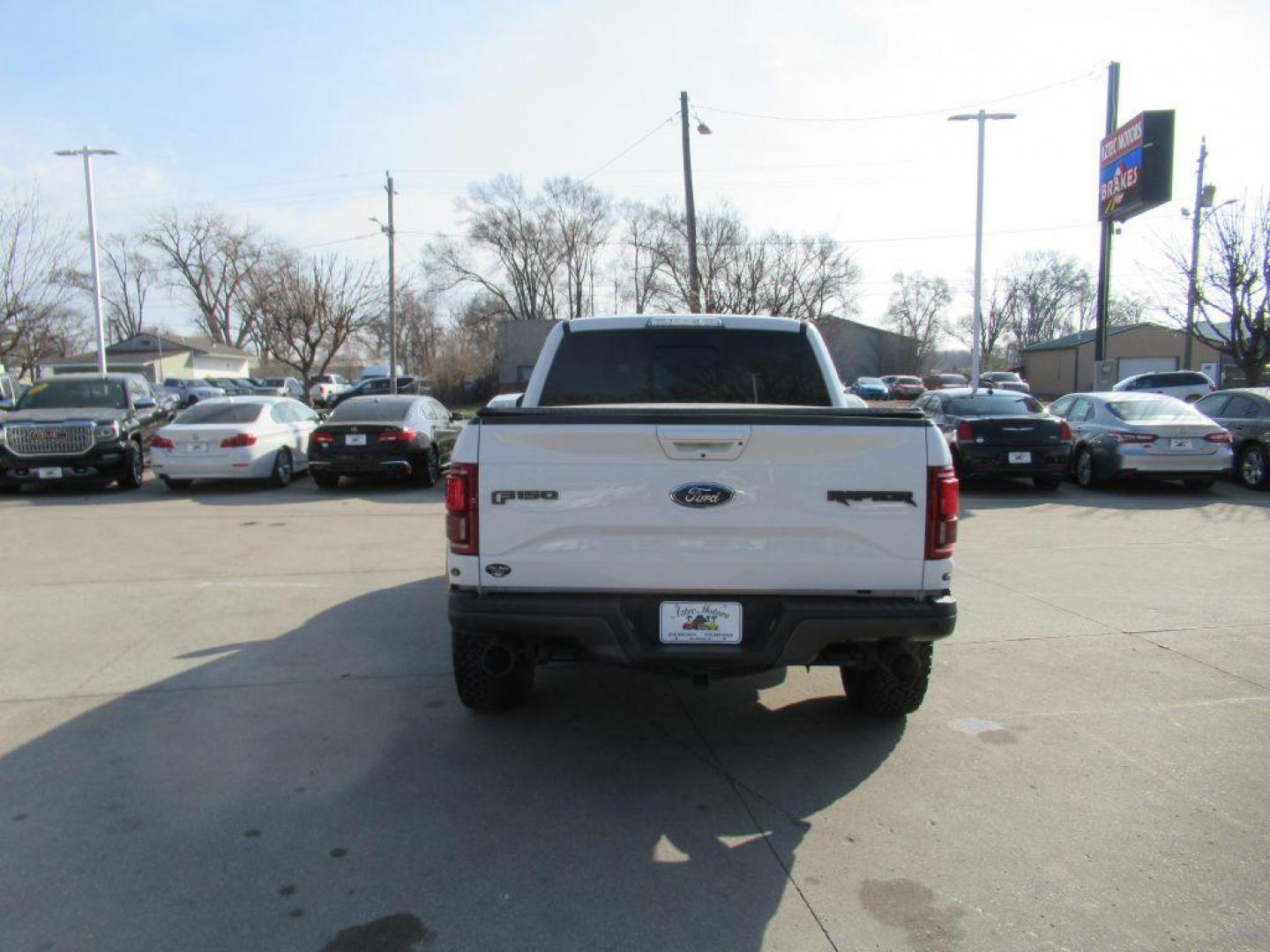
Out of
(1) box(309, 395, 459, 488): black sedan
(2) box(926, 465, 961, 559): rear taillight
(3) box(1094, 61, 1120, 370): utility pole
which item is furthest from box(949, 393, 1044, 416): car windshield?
(2) box(926, 465, 961, 559): rear taillight

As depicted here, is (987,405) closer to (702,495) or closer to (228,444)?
(702,495)

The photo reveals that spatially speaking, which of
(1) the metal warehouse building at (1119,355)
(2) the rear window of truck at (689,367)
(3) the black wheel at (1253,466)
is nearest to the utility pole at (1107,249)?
(3) the black wheel at (1253,466)

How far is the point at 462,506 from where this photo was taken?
3.40 meters

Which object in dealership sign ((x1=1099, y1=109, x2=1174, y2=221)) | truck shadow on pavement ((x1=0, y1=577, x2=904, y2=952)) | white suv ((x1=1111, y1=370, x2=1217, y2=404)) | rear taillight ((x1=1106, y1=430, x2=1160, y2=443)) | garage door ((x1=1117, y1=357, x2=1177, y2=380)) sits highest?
dealership sign ((x1=1099, y1=109, x2=1174, y2=221))

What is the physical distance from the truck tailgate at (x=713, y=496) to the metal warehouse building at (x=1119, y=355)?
5222 cm

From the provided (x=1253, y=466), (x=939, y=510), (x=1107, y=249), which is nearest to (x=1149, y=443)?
(x=1253, y=466)

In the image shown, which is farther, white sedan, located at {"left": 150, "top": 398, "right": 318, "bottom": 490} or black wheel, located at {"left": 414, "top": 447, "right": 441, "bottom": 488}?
black wheel, located at {"left": 414, "top": 447, "right": 441, "bottom": 488}

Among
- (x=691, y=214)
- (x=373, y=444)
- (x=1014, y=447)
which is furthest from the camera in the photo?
(x=691, y=214)

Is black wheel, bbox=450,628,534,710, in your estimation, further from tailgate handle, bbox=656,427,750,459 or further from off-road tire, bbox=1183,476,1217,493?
off-road tire, bbox=1183,476,1217,493

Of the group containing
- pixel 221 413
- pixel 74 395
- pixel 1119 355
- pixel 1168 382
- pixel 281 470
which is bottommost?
pixel 281 470

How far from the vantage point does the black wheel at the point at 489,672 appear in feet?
12.3

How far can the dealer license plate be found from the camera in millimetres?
3342

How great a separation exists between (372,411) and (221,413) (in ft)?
8.09

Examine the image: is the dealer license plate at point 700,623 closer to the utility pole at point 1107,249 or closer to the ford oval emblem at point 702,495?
the ford oval emblem at point 702,495
